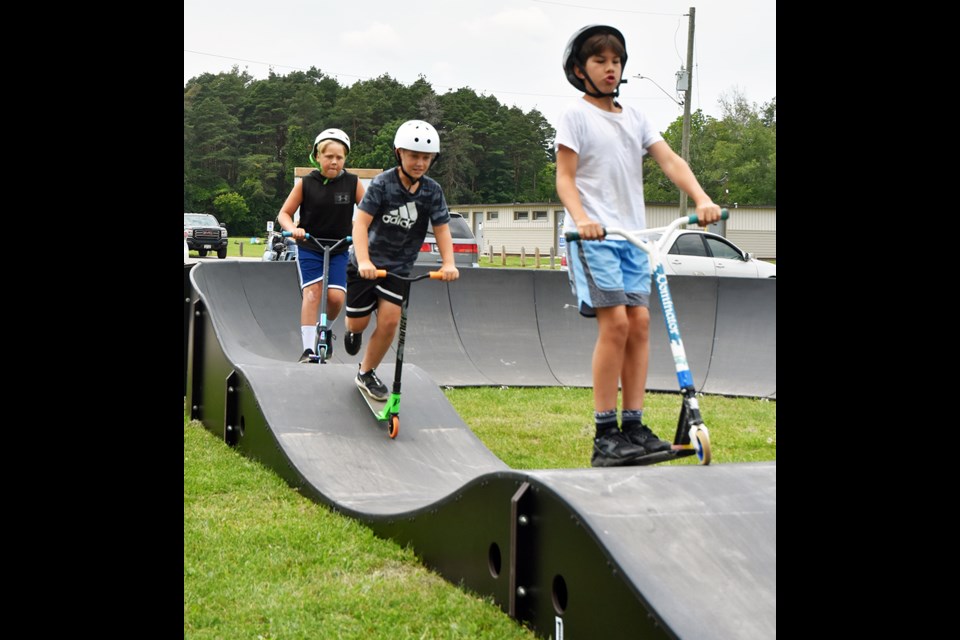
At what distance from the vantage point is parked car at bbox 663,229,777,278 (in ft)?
60.9

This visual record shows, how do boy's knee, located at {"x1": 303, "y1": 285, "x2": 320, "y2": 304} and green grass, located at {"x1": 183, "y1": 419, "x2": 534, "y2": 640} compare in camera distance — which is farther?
boy's knee, located at {"x1": 303, "y1": 285, "x2": 320, "y2": 304}

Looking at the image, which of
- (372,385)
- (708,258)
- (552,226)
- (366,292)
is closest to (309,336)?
(366,292)

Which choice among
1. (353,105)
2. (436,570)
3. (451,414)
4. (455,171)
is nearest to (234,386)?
(451,414)

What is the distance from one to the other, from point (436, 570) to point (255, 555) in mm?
828

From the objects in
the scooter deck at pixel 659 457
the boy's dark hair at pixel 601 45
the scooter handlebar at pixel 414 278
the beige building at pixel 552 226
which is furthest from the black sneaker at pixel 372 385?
the beige building at pixel 552 226

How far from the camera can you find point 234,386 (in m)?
7.12

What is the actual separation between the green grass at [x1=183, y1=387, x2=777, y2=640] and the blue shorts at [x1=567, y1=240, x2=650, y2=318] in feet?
4.54

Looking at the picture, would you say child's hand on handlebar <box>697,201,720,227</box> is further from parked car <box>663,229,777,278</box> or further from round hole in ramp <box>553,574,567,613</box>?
parked car <box>663,229,777,278</box>

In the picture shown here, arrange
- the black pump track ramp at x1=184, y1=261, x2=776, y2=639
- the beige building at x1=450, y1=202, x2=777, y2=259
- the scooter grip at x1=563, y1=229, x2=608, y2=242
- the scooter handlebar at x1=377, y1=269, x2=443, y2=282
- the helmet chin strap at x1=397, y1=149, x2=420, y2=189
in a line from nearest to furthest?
the black pump track ramp at x1=184, y1=261, x2=776, y2=639
the scooter grip at x1=563, y1=229, x2=608, y2=242
the scooter handlebar at x1=377, y1=269, x2=443, y2=282
the helmet chin strap at x1=397, y1=149, x2=420, y2=189
the beige building at x1=450, y1=202, x2=777, y2=259

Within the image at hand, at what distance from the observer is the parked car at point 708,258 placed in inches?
731

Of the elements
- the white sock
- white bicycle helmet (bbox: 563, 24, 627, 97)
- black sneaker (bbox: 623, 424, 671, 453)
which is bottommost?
black sneaker (bbox: 623, 424, 671, 453)

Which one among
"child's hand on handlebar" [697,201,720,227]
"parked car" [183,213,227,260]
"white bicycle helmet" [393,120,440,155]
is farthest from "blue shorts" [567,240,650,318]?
"parked car" [183,213,227,260]
